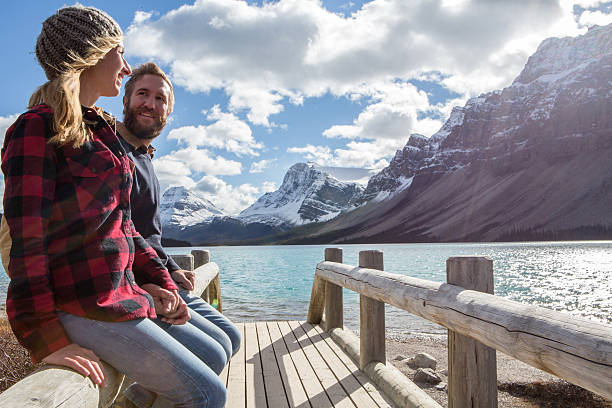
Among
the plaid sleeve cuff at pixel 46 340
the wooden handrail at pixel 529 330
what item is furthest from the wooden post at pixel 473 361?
the plaid sleeve cuff at pixel 46 340

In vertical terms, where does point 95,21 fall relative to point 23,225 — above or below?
above

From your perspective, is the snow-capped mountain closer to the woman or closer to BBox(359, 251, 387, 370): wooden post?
BBox(359, 251, 387, 370): wooden post

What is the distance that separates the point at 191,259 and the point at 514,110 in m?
204

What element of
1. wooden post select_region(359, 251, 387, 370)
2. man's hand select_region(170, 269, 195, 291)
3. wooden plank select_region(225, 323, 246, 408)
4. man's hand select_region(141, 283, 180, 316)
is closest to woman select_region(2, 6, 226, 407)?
man's hand select_region(141, 283, 180, 316)

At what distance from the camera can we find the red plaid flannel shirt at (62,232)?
1416 millimetres

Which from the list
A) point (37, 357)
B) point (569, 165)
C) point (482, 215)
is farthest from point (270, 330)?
point (569, 165)

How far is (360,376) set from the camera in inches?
155

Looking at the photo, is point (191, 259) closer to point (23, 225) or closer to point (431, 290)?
point (431, 290)

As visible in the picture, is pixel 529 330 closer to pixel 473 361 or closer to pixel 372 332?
pixel 473 361

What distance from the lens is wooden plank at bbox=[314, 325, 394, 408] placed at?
331 cm

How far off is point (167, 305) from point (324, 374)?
2.24m

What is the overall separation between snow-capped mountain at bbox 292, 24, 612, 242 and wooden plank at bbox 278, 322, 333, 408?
105 meters

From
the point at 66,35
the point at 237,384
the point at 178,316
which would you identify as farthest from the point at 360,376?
the point at 66,35

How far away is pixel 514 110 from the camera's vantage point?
182750 millimetres
